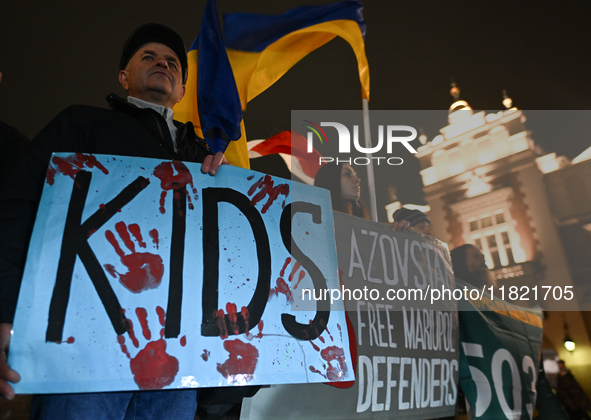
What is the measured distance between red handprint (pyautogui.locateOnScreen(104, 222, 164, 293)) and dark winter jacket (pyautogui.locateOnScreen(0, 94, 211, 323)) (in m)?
0.18

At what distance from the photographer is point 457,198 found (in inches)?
958

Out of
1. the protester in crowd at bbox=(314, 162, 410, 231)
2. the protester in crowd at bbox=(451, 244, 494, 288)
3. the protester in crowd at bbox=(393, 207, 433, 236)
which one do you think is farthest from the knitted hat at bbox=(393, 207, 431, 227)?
the protester in crowd at bbox=(451, 244, 494, 288)

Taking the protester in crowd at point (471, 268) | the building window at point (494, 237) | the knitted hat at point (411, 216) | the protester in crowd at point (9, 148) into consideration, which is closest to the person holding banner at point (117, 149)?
the protester in crowd at point (9, 148)

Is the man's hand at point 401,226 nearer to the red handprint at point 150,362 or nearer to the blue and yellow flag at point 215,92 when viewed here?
the blue and yellow flag at point 215,92

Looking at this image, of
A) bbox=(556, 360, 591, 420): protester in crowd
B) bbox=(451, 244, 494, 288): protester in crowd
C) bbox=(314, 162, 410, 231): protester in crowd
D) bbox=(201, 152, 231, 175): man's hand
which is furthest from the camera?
bbox=(556, 360, 591, 420): protester in crowd

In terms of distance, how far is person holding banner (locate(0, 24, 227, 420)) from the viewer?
86cm

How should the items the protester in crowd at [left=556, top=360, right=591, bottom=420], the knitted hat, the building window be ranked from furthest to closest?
the building window < the protester in crowd at [left=556, top=360, right=591, bottom=420] < the knitted hat

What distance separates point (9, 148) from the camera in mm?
1490

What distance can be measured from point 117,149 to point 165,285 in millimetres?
414

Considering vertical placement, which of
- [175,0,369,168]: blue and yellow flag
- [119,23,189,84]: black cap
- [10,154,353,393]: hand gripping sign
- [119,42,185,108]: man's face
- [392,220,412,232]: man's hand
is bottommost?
[10,154,353,393]: hand gripping sign

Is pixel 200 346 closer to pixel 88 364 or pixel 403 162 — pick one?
pixel 88 364

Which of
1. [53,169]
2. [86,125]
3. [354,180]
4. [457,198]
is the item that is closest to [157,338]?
[53,169]

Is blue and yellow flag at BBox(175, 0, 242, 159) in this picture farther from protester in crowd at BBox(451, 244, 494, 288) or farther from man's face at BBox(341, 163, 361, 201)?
protester in crowd at BBox(451, 244, 494, 288)

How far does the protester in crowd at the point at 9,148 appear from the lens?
1.48 metres
